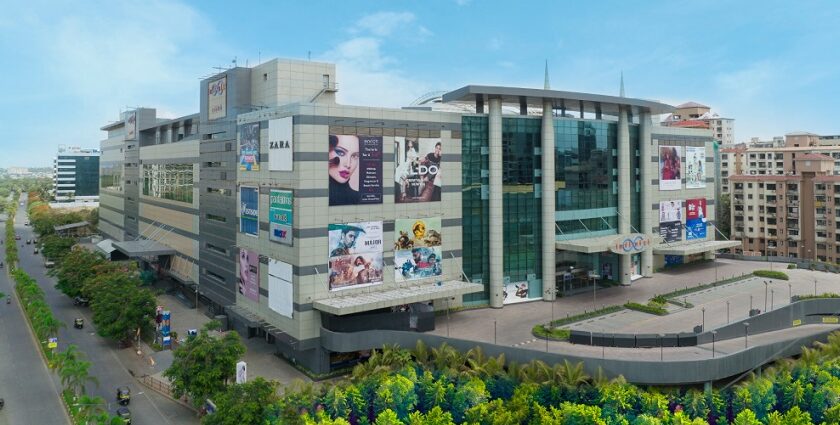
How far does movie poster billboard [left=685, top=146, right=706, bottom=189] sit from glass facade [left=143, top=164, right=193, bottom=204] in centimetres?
6429

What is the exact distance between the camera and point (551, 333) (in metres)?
47.6

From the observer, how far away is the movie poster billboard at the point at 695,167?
77.8 metres

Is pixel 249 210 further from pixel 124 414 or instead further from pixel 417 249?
pixel 124 414

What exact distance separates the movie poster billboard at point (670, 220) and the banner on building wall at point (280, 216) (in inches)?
1924

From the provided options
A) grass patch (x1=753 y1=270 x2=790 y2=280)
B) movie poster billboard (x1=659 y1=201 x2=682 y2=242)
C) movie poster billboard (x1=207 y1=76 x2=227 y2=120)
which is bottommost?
grass patch (x1=753 y1=270 x2=790 y2=280)

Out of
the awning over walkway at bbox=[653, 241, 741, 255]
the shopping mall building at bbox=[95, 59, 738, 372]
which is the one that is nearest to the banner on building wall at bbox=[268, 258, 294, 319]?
the shopping mall building at bbox=[95, 59, 738, 372]

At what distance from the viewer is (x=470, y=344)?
45.0 m

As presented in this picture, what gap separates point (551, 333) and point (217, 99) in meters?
42.8

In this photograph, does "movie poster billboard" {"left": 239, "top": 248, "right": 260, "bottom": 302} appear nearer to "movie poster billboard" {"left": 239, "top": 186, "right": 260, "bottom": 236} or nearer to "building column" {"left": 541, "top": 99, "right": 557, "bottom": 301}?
"movie poster billboard" {"left": 239, "top": 186, "right": 260, "bottom": 236}

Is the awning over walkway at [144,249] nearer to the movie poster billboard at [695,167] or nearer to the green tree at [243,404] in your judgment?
the green tree at [243,404]

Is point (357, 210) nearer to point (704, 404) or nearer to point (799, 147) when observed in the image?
point (704, 404)

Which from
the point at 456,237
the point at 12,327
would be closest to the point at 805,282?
the point at 456,237

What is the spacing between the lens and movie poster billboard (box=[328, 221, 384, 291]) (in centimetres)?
4872

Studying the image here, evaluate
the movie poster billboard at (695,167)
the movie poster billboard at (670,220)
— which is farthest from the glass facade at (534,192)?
the movie poster billboard at (695,167)
